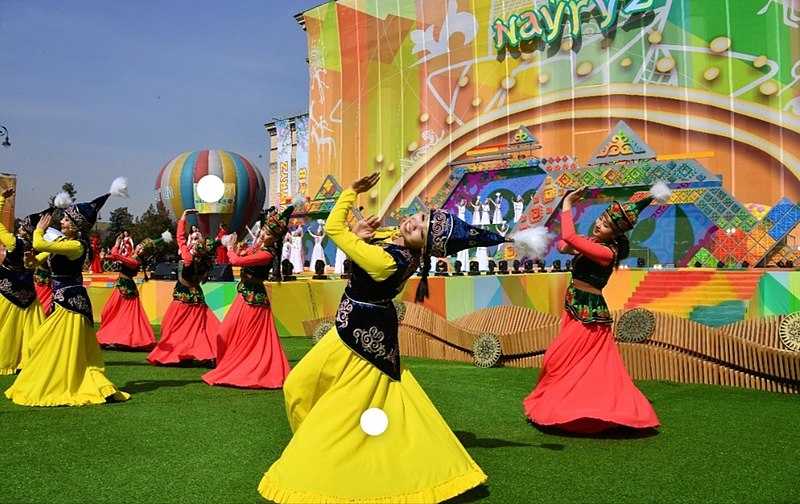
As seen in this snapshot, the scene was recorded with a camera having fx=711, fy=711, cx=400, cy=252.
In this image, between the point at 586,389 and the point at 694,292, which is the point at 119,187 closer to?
the point at 586,389

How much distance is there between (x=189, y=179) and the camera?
35.8 metres

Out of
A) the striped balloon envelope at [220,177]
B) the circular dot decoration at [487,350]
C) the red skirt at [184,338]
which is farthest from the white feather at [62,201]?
the striped balloon envelope at [220,177]

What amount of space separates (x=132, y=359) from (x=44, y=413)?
427 cm

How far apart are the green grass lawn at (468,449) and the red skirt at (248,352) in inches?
9.3

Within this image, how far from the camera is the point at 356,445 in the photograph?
3322 mm

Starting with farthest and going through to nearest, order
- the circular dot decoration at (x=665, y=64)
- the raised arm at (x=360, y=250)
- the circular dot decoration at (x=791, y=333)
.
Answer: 1. the circular dot decoration at (x=665, y=64)
2. the circular dot decoration at (x=791, y=333)
3. the raised arm at (x=360, y=250)

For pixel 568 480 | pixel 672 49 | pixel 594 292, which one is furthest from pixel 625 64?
pixel 568 480

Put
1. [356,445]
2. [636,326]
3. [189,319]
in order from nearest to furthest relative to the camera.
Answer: [356,445] < [636,326] < [189,319]

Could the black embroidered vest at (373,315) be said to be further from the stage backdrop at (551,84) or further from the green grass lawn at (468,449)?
the stage backdrop at (551,84)

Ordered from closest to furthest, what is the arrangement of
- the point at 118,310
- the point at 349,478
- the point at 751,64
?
1. the point at 349,478
2. the point at 118,310
3. the point at 751,64

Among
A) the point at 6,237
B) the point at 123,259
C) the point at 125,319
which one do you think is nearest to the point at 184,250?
the point at 123,259

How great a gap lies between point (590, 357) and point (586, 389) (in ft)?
0.83

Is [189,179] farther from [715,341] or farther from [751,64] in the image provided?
[715,341]

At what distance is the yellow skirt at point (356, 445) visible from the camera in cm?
320
